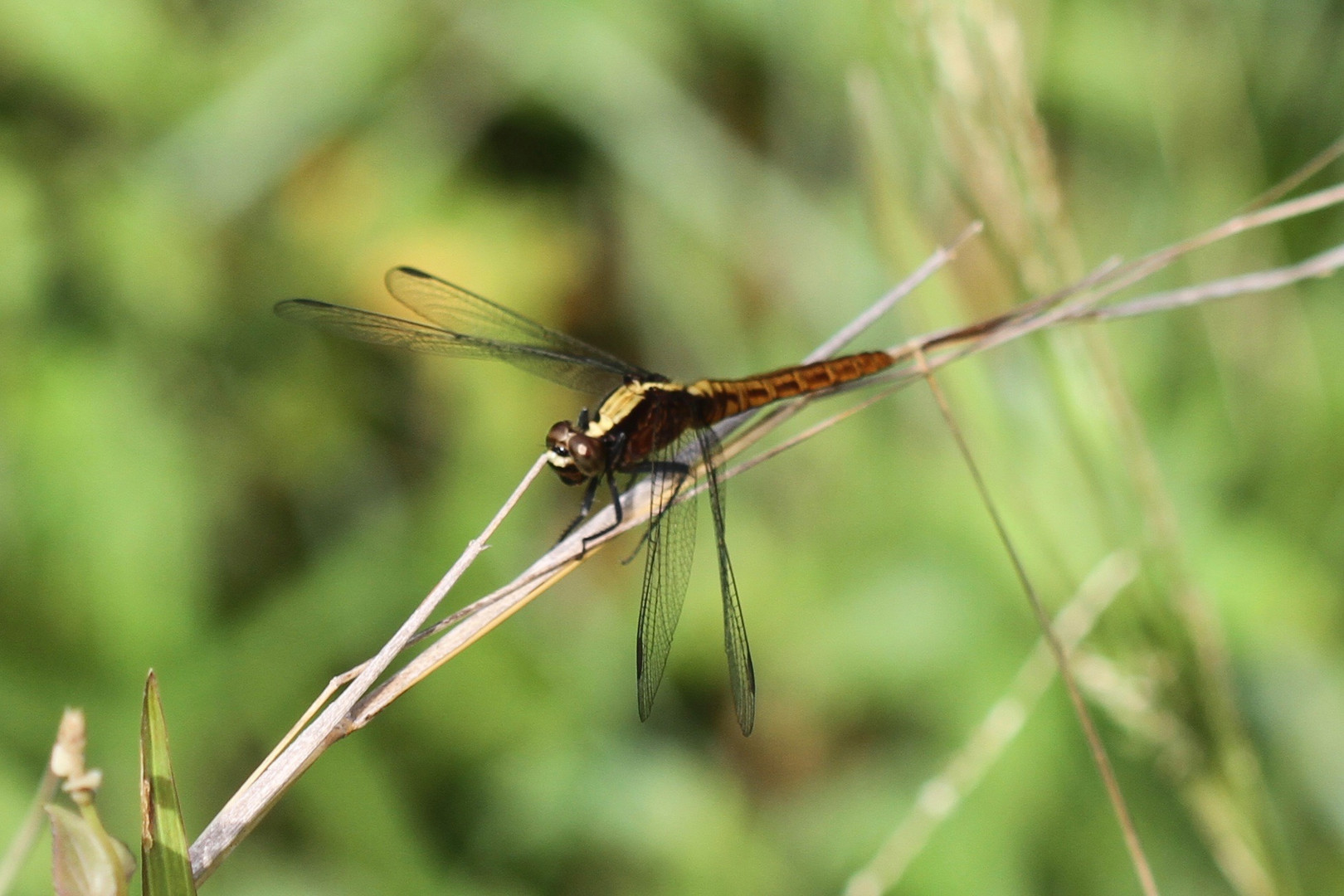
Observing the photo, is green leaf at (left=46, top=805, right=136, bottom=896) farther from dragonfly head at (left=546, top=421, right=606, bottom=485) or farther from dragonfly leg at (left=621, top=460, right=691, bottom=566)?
dragonfly head at (left=546, top=421, right=606, bottom=485)

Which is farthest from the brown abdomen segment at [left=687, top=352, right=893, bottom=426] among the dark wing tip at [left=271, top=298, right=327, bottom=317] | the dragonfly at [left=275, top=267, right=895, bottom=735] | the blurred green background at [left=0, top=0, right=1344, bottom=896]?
the dark wing tip at [left=271, top=298, right=327, bottom=317]

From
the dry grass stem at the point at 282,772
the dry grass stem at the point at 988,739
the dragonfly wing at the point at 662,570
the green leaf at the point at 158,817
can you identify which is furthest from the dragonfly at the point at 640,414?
the green leaf at the point at 158,817

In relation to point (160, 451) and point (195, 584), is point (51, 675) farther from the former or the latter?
point (160, 451)

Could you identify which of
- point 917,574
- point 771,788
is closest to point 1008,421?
point 917,574

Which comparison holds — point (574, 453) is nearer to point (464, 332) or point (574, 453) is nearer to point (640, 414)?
point (640, 414)

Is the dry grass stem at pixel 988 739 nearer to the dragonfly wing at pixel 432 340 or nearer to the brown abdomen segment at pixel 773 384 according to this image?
the brown abdomen segment at pixel 773 384

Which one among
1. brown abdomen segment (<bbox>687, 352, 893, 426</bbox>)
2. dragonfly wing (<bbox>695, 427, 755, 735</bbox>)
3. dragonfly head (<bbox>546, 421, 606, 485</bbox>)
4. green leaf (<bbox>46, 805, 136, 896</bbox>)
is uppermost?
brown abdomen segment (<bbox>687, 352, 893, 426</bbox>)

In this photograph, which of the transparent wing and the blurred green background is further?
the blurred green background
